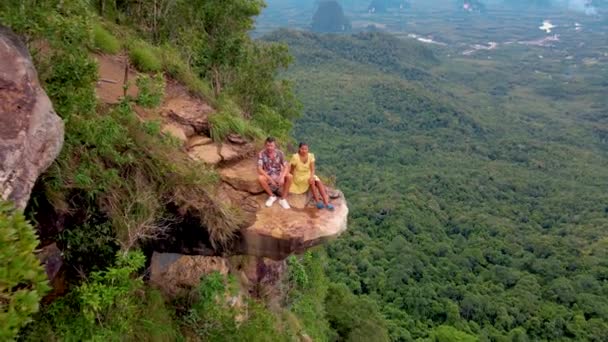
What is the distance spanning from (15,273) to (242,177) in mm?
5066

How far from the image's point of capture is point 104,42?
964 cm

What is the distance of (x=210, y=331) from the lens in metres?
8.40

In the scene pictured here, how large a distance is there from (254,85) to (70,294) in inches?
496

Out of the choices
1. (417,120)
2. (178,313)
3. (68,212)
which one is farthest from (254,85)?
(417,120)

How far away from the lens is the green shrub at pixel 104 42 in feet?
31.4

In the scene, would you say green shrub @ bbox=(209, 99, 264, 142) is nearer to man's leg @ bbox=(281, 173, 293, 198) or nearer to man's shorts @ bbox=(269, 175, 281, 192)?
man's shorts @ bbox=(269, 175, 281, 192)

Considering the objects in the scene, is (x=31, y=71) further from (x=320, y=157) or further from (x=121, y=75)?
(x=320, y=157)

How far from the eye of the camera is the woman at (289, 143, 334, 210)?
845 cm

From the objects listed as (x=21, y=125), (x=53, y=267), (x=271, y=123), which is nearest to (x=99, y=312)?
(x=53, y=267)

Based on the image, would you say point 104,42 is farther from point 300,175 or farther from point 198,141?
point 300,175

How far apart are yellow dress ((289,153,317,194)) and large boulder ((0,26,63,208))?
3.92 metres

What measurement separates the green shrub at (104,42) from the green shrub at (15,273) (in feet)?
21.6

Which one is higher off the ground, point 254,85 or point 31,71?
point 31,71

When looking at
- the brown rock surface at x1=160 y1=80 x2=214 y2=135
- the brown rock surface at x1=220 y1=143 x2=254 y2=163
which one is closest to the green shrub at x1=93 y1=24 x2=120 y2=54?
the brown rock surface at x1=160 y1=80 x2=214 y2=135
